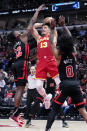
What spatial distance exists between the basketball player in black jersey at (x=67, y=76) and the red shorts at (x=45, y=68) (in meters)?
1.25

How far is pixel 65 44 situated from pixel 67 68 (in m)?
0.39

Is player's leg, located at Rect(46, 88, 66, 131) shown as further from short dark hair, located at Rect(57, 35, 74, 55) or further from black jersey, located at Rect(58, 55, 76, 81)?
short dark hair, located at Rect(57, 35, 74, 55)

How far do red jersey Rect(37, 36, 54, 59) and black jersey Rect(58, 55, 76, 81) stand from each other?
1.35 m

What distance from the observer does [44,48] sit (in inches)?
226

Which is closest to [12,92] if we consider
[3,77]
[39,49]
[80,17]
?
[3,77]

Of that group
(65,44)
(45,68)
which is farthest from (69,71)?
(45,68)

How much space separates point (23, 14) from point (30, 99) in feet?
29.9

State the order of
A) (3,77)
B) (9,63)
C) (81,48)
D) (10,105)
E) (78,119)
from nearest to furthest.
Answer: (78,119)
(10,105)
(3,77)
(9,63)
(81,48)

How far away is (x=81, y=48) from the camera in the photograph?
53.5ft

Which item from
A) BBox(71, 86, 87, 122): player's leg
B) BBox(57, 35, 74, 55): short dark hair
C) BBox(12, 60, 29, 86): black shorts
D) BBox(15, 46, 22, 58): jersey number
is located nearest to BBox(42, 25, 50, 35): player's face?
BBox(15, 46, 22, 58): jersey number

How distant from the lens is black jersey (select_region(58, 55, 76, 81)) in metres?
4.38

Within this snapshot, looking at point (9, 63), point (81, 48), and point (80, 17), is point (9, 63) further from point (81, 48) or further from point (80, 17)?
point (80, 17)

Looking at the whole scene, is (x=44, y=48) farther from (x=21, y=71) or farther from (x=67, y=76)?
(x=67, y=76)

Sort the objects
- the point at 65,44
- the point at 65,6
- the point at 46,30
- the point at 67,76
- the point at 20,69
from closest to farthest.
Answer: the point at 65,44
the point at 67,76
the point at 20,69
the point at 46,30
the point at 65,6
